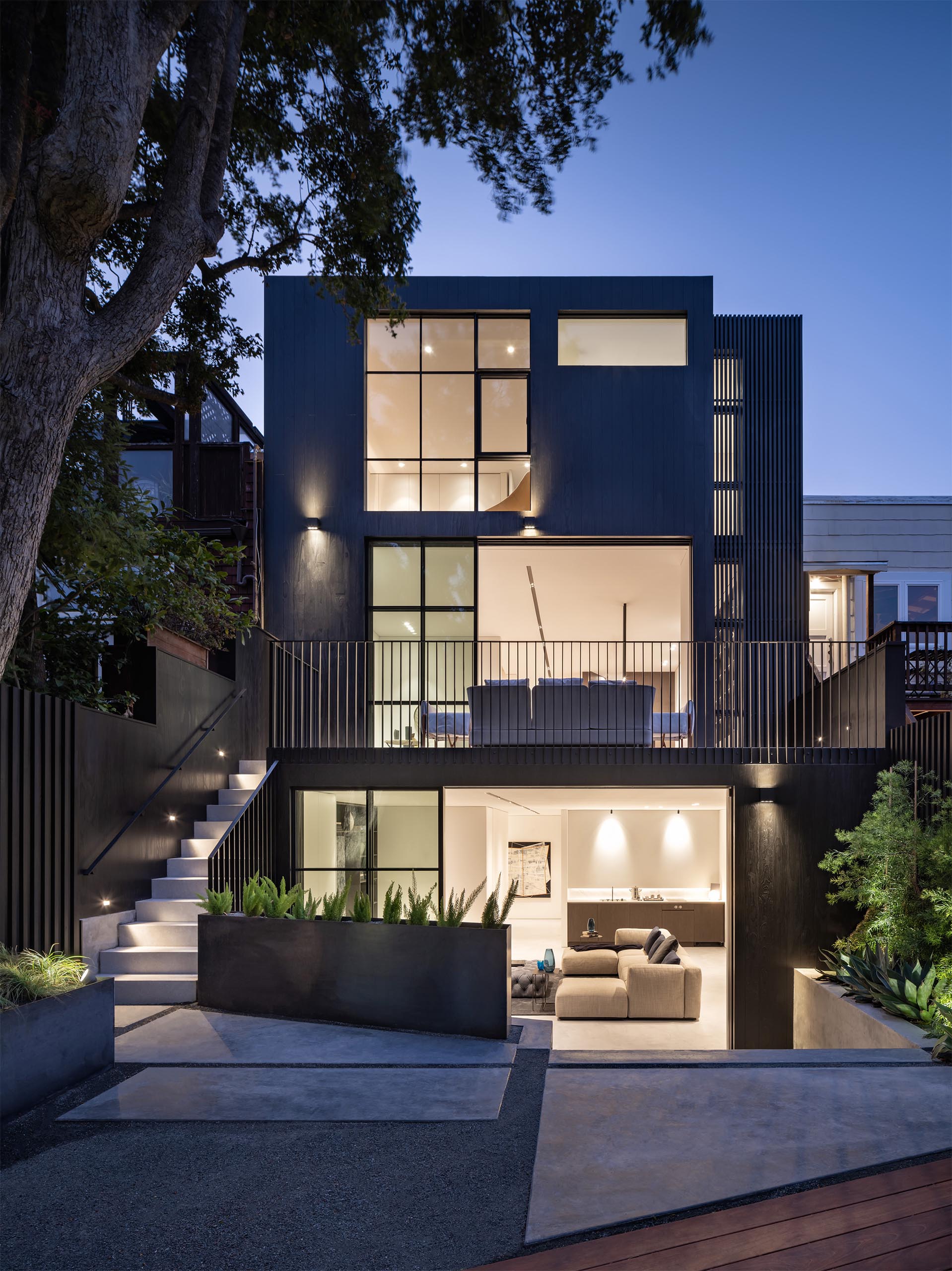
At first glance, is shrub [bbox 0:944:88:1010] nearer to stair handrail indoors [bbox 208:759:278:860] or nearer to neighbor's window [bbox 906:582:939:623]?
stair handrail indoors [bbox 208:759:278:860]

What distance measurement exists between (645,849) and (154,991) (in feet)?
31.9

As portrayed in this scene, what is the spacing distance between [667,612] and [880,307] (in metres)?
6.87

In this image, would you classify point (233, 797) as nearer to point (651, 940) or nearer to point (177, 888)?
point (177, 888)

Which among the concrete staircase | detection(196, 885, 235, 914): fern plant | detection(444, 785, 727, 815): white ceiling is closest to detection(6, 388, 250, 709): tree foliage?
the concrete staircase

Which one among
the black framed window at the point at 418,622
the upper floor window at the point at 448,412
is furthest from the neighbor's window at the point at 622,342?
the black framed window at the point at 418,622

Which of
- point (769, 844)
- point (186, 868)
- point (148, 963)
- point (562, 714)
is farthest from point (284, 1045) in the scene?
point (769, 844)

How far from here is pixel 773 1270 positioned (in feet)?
8.22

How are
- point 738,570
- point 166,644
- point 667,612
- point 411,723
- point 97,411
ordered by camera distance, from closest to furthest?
point 97,411, point 166,644, point 411,723, point 738,570, point 667,612

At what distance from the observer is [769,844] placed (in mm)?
8680

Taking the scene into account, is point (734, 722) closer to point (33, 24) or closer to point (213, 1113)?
point (213, 1113)

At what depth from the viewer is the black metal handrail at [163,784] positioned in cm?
639

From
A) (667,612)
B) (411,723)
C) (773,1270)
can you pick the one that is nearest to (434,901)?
(411,723)

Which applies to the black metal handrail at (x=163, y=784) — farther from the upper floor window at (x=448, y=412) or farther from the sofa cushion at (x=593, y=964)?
the sofa cushion at (x=593, y=964)

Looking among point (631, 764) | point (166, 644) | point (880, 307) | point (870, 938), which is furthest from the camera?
point (880, 307)
